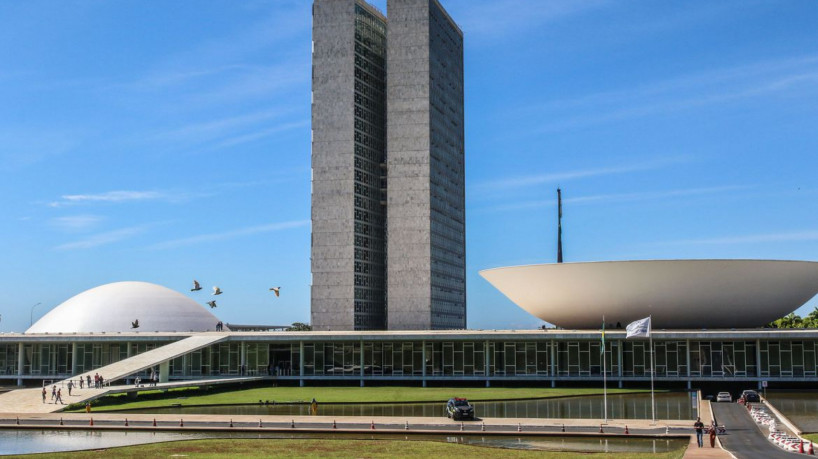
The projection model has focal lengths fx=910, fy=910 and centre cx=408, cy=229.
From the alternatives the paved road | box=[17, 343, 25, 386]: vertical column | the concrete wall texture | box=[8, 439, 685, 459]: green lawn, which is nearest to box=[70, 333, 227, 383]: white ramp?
box=[17, 343, 25, 386]: vertical column

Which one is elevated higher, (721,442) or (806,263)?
(806,263)

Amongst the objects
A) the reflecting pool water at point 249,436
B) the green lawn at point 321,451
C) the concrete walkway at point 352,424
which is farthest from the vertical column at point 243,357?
the green lawn at point 321,451

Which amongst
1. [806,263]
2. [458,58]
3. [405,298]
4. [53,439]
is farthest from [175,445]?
[458,58]

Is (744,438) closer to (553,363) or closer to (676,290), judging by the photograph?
(676,290)

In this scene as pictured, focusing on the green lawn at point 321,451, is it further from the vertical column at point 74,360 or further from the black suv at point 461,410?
the vertical column at point 74,360

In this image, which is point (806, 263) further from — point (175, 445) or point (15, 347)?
point (15, 347)

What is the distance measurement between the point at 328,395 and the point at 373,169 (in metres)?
64.0

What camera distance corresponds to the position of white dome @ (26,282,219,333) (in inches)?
4218

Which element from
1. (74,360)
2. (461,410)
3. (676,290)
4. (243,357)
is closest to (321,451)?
(461,410)

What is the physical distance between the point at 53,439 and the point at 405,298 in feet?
276

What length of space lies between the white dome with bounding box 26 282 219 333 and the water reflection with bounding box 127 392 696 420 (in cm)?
5377

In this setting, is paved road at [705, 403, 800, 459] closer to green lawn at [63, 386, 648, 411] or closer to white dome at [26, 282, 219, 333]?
green lawn at [63, 386, 648, 411]

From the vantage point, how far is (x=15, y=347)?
89.9 meters

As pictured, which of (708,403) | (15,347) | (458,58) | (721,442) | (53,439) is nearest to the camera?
(721,442)
